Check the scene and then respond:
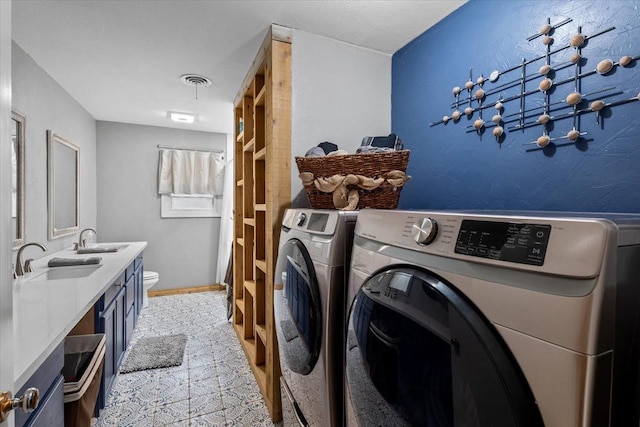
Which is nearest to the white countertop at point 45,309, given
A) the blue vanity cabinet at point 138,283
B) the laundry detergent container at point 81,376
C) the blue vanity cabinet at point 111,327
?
the blue vanity cabinet at point 111,327

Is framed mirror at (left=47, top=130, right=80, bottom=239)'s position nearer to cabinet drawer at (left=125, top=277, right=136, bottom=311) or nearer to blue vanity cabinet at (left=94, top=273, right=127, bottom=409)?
cabinet drawer at (left=125, top=277, right=136, bottom=311)

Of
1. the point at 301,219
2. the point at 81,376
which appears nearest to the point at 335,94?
the point at 301,219

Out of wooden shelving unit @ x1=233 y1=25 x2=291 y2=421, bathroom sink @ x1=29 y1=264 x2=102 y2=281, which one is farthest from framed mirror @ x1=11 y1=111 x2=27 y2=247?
wooden shelving unit @ x1=233 y1=25 x2=291 y2=421

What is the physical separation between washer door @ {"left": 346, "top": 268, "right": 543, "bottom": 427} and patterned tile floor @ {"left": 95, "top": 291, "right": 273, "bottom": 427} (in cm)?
136

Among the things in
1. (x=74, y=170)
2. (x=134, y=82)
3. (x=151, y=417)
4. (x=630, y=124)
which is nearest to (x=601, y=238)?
(x=630, y=124)

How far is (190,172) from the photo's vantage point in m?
4.45

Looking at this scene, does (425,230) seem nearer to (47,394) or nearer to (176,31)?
(47,394)

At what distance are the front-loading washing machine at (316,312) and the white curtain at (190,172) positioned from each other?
3410mm

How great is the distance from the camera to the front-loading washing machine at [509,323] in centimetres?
47

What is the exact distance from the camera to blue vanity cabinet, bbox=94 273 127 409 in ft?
6.08

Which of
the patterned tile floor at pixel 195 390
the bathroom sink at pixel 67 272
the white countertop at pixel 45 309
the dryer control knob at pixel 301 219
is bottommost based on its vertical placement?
the patterned tile floor at pixel 195 390

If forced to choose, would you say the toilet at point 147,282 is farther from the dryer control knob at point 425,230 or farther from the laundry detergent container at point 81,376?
the dryer control knob at point 425,230

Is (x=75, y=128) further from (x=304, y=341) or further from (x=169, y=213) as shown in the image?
(x=304, y=341)

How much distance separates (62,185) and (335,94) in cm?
268
